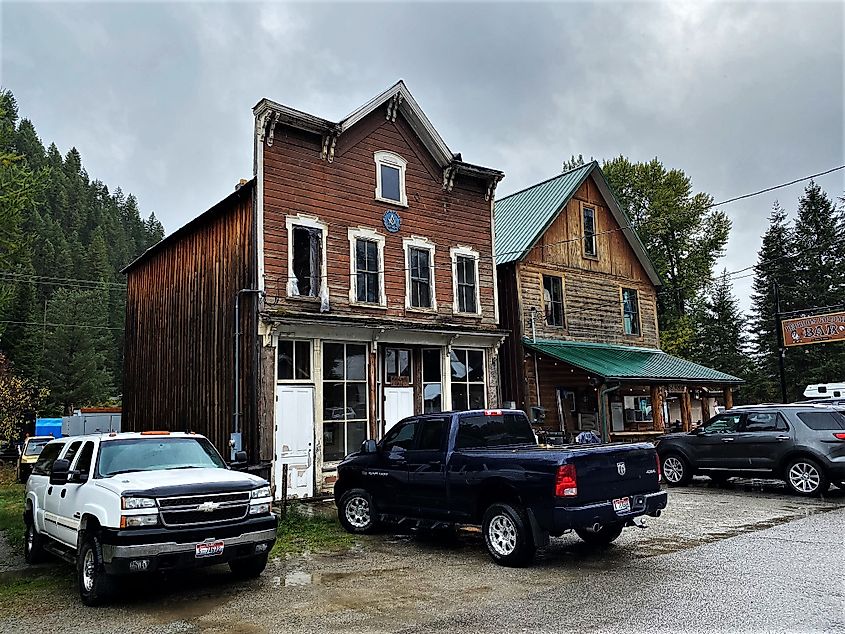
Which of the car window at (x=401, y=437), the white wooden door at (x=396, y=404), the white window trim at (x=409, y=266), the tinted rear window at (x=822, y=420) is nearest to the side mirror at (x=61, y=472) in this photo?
the car window at (x=401, y=437)

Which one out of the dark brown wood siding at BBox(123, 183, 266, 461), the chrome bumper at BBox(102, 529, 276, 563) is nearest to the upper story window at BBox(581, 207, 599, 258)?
the dark brown wood siding at BBox(123, 183, 266, 461)

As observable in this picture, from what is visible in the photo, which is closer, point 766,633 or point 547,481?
point 766,633

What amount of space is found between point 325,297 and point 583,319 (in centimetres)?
1196

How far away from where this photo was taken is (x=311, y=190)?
55.4ft

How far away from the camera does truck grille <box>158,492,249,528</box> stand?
7621mm

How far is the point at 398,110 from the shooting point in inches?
745

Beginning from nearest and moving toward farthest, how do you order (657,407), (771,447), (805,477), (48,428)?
(805,477)
(771,447)
(657,407)
(48,428)

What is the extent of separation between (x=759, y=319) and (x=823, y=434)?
37813 mm

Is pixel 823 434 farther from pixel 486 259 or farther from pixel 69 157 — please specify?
pixel 69 157

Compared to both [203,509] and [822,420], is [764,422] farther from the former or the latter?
[203,509]

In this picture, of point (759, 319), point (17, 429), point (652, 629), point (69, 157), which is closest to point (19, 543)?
point (652, 629)

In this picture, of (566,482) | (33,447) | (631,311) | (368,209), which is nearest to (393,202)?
(368,209)

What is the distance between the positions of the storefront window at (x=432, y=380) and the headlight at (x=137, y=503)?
11438 mm

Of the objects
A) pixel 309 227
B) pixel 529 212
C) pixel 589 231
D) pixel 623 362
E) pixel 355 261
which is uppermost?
pixel 529 212
